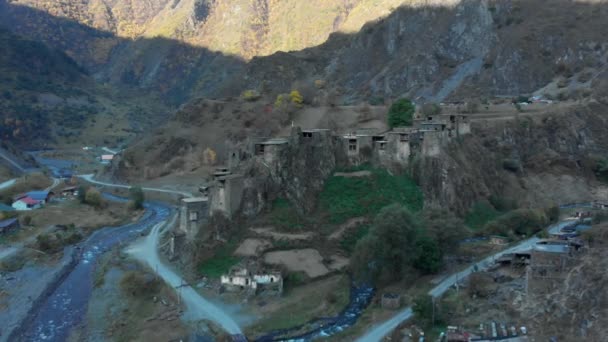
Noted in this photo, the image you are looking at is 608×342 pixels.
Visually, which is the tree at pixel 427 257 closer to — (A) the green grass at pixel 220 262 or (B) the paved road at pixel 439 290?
(B) the paved road at pixel 439 290

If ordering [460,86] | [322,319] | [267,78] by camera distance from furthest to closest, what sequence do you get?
[267,78] < [460,86] < [322,319]

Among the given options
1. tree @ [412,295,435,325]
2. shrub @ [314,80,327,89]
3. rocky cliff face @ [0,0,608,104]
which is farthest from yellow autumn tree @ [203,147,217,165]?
tree @ [412,295,435,325]

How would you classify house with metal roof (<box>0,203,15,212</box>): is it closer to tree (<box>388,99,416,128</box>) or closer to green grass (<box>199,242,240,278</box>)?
green grass (<box>199,242,240,278</box>)

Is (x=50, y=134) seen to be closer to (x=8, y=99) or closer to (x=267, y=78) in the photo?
(x=8, y=99)

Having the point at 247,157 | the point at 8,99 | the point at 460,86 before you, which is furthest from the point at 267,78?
the point at 247,157

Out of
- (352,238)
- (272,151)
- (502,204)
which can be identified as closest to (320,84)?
(502,204)

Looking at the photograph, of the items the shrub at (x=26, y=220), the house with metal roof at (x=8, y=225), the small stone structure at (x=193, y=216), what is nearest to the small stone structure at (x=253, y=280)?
the small stone structure at (x=193, y=216)
